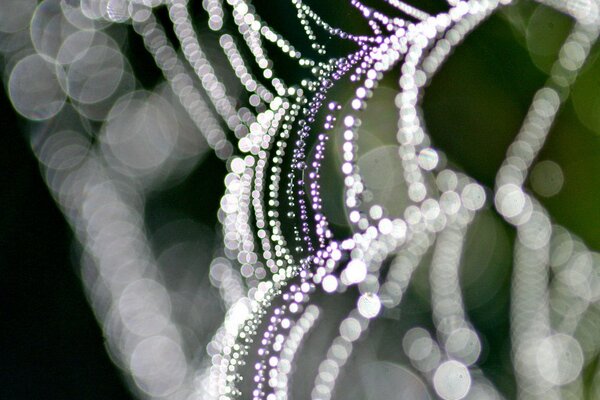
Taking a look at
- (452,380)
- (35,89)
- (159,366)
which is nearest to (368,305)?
(452,380)

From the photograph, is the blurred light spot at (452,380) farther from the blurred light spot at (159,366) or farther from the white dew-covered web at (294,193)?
the blurred light spot at (159,366)

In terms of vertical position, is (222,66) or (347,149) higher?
(222,66)

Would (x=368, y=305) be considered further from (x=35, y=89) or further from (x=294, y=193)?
(x=35, y=89)

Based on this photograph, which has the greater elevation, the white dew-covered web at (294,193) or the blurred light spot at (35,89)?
the blurred light spot at (35,89)

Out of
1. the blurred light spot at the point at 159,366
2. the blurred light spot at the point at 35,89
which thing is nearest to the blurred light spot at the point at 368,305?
the blurred light spot at the point at 159,366

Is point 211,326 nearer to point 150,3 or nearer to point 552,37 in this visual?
point 150,3

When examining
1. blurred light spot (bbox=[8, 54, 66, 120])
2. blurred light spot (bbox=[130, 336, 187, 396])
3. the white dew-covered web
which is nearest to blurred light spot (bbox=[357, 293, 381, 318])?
the white dew-covered web

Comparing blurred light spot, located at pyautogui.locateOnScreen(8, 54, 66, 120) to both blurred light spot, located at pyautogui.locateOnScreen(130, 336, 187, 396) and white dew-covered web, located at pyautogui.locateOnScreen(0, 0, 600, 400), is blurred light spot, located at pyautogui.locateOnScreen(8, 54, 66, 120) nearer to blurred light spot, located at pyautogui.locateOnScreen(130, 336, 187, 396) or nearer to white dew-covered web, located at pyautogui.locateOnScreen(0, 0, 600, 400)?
white dew-covered web, located at pyautogui.locateOnScreen(0, 0, 600, 400)

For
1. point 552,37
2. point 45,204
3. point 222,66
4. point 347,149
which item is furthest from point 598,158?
point 45,204
